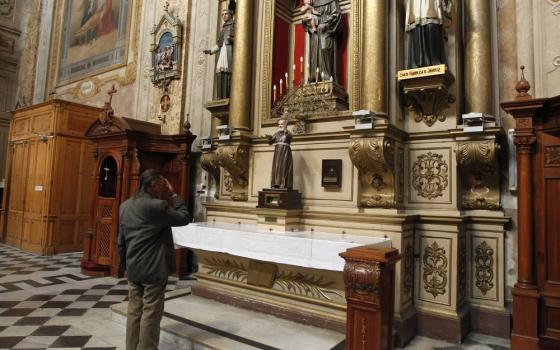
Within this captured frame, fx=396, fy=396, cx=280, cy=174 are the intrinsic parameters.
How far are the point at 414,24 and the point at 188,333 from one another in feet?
11.3

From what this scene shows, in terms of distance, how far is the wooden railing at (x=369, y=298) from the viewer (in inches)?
90.7

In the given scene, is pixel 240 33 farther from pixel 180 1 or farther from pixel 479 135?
pixel 479 135

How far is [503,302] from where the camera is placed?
3.60m

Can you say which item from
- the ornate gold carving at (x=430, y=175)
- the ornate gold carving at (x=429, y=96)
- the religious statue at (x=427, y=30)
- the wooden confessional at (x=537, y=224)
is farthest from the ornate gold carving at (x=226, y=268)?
the religious statue at (x=427, y=30)

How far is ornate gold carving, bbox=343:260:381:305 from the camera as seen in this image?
91.1 inches

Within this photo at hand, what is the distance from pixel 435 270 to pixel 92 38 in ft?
29.1

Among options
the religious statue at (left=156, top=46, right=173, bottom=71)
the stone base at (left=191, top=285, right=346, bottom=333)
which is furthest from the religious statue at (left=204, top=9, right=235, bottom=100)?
the stone base at (left=191, top=285, right=346, bottom=333)

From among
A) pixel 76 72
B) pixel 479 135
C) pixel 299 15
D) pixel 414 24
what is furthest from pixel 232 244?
pixel 76 72

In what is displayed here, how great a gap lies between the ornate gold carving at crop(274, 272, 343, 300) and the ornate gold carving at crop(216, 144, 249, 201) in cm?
139

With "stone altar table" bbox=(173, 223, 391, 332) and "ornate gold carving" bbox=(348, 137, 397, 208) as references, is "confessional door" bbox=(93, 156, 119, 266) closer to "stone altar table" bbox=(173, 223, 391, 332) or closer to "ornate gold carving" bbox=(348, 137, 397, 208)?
"stone altar table" bbox=(173, 223, 391, 332)

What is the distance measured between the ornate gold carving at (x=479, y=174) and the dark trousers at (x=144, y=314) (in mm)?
2768

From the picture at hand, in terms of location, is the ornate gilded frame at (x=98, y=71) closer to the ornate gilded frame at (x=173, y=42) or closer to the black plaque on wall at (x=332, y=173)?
the ornate gilded frame at (x=173, y=42)

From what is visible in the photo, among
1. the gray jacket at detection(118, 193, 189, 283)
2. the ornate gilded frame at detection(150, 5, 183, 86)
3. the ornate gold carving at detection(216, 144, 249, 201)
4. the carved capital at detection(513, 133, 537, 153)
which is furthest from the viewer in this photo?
the ornate gilded frame at detection(150, 5, 183, 86)

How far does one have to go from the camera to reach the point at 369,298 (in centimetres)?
233
